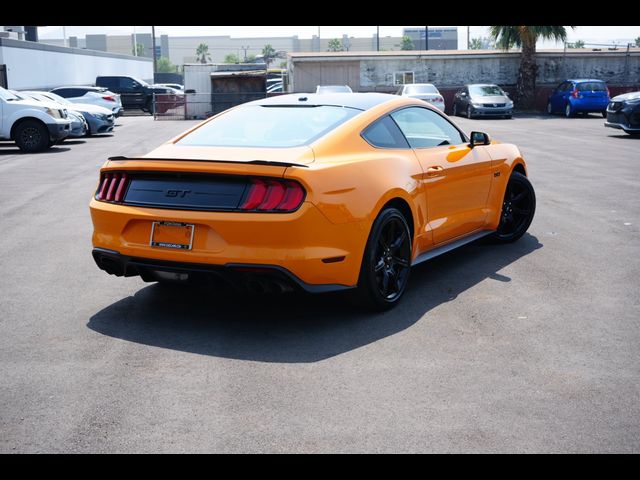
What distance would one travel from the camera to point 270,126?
6.26 m

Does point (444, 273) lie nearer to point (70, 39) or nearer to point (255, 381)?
point (255, 381)

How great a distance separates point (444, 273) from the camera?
7223 millimetres

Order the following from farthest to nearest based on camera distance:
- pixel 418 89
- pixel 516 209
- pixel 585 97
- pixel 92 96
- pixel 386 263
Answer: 1. pixel 585 97
2. pixel 418 89
3. pixel 92 96
4. pixel 516 209
5. pixel 386 263

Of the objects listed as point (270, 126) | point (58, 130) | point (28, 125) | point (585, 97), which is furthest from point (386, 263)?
point (585, 97)

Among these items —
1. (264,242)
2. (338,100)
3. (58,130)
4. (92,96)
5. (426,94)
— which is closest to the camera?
(264,242)

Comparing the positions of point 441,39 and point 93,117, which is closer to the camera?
point 93,117

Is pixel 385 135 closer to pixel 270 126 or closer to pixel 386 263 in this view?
pixel 270 126

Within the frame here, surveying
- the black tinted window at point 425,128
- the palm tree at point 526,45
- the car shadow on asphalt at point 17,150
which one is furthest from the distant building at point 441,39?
the black tinted window at point 425,128

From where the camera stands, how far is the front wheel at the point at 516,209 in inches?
328

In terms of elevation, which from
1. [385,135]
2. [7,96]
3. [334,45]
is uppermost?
[334,45]

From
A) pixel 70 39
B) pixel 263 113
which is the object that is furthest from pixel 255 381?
pixel 70 39

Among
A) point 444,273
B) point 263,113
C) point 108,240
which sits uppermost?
point 263,113

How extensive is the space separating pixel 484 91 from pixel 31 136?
21895 millimetres
